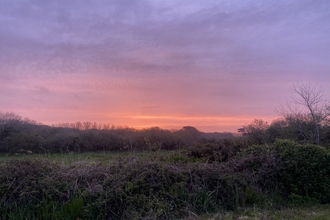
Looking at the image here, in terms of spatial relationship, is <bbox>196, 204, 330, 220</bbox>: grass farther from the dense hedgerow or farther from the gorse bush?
the gorse bush

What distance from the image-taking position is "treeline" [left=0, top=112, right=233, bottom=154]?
1201 inches

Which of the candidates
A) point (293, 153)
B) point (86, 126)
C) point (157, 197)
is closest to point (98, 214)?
point (157, 197)

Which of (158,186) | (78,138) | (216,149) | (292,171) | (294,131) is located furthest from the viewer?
(78,138)

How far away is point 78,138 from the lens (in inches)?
1330

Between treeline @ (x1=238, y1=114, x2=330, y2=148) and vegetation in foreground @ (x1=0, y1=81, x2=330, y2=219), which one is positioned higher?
treeline @ (x1=238, y1=114, x2=330, y2=148)

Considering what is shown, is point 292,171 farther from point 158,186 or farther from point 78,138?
point 78,138

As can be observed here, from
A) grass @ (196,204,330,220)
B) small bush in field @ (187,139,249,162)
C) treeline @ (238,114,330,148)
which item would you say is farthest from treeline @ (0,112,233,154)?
grass @ (196,204,330,220)

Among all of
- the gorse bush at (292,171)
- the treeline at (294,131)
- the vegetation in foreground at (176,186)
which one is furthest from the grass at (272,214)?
the treeline at (294,131)

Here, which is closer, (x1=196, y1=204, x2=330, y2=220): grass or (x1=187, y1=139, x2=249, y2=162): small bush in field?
(x1=196, y1=204, x2=330, y2=220): grass

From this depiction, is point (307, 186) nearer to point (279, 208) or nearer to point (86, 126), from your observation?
point (279, 208)

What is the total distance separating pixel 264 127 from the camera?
66.8 ft

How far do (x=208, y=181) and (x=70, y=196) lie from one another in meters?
3.69

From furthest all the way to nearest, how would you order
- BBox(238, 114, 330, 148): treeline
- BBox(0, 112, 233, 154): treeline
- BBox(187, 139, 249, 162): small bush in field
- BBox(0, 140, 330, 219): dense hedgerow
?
BBox(0, 112, 233, 154): treeline, BBox(238, 114, 330, 148): treeline, BBox(187, 139, 249, 162): small bush in field, BBox(0, 140, 330, 219): dense hedgerow

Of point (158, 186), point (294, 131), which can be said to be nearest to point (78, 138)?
point (294, 131)
